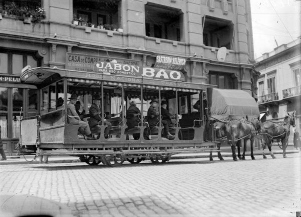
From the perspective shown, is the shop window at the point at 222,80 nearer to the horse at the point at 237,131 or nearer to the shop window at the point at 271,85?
the horse at the point at 237,131

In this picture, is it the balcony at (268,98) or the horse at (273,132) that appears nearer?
the horse at (273,132)

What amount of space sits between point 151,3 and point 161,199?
1751 cm

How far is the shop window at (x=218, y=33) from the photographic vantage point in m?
24.4

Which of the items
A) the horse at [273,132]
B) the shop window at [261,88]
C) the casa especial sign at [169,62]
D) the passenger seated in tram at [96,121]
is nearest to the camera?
the passenger seated in tram at [96,121]

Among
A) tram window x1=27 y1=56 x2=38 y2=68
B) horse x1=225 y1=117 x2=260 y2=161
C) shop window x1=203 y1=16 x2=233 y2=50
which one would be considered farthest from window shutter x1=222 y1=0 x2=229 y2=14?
tram window x1=27 y1=56 x2=38 y2=68

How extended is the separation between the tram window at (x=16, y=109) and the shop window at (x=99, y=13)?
5.36 meters

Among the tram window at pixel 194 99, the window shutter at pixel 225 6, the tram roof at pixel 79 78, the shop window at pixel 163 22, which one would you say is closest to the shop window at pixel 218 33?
the window shutter at pixel 225 6

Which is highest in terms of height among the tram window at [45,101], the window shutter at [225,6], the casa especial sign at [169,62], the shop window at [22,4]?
the window shutter at [225,6]

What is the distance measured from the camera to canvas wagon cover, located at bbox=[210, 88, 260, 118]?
13.9 metres

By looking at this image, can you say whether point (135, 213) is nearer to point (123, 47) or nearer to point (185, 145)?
point (185, 145)

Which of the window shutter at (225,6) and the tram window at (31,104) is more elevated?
the window shutter at (225,6)

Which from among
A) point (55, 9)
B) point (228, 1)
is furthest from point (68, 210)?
point (228, 1)

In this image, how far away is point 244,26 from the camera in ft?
81.1

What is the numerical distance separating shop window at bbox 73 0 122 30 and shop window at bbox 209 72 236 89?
7757mm
